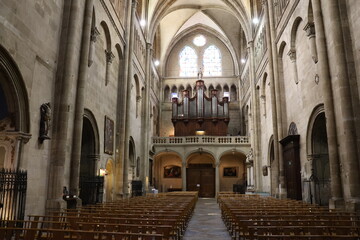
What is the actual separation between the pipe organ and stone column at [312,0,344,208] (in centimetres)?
2141

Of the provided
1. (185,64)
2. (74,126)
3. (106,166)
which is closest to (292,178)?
(106,166)

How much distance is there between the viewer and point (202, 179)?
3394 cm

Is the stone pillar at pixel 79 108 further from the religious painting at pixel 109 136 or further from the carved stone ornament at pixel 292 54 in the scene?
the carved stone ornament at pixel 292 54

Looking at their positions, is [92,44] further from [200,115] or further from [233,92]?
[233,92]

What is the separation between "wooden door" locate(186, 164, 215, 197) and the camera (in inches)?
1328

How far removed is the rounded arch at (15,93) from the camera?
8.60 metres

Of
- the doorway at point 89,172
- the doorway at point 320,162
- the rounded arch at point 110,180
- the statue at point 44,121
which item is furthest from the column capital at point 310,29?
the rounded arch at point 110,180

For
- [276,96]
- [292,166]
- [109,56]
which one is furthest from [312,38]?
[109,56]

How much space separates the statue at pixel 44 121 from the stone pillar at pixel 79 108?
6.69ft

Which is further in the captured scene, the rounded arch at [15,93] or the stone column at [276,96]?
the stone column at [276,96]

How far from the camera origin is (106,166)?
56.2 ft

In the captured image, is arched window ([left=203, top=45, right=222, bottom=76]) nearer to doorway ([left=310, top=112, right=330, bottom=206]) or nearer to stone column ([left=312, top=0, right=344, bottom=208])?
doorway ([left=310, top=112, right=330, bottom=206])

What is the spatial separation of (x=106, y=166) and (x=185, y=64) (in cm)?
2418

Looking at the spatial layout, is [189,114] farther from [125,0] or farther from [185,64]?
[125,0]
